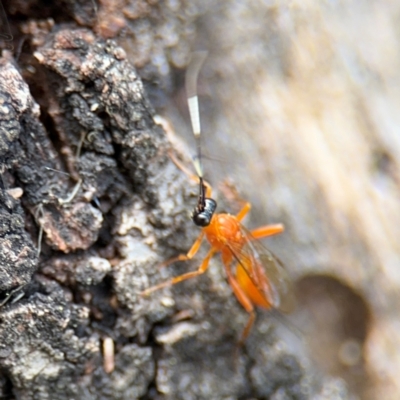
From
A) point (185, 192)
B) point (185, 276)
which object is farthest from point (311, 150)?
point (185, 276)

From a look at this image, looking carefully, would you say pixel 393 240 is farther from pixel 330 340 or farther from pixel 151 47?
pixel 151 47

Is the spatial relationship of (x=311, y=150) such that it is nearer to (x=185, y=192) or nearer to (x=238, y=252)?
(x=238, y=252)

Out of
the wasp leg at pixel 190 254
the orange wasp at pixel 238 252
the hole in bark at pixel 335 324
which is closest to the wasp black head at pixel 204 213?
the orange wasp at pixel 238 252

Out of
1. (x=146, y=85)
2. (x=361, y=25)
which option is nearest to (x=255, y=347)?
(x=146, y=85)

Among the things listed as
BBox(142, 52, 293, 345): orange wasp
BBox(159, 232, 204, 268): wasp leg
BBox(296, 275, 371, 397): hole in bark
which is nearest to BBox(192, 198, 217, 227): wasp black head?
BBox(142, 52, 293, 345): orange wasp

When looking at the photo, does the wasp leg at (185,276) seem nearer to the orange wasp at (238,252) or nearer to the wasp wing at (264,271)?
the orange wasp at (238,252)

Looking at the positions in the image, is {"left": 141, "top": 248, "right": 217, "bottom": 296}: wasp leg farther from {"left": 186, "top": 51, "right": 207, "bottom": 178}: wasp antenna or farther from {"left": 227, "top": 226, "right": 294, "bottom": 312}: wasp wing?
{"left": 186, "top": 51, "right": 207, "bottom": 178}: wasp antenna
